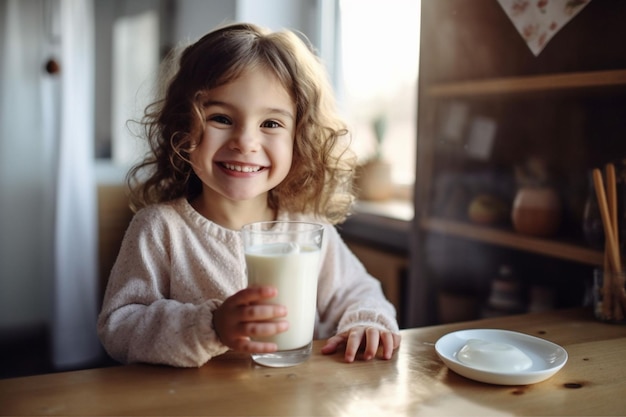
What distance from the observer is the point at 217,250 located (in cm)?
109

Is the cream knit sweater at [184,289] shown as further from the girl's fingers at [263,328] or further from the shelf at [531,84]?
the shelf at [531,84]

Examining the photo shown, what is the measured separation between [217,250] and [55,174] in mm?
1794

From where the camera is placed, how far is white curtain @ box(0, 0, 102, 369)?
2588 mm

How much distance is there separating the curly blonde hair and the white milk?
1.01ft

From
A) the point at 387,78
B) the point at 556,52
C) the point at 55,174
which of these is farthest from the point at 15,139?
the point at 556,52

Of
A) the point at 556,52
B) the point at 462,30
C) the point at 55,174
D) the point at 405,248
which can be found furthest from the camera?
the point at 55,174

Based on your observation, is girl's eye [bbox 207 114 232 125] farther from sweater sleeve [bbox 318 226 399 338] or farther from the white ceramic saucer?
the white ceramic saucer

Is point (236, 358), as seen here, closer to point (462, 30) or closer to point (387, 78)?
point (462, 30)

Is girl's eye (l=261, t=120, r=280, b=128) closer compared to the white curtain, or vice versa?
girl's eye (l=261, t=120, r=280, b=128)

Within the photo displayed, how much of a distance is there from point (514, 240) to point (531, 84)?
40cm

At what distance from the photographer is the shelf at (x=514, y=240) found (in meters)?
1.37

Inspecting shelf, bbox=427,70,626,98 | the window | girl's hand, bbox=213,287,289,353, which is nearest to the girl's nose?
girl's hand, bbox=213,287,289,353

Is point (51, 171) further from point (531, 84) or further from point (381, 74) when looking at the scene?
point (531, 84)

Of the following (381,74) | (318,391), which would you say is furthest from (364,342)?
(381,74)
